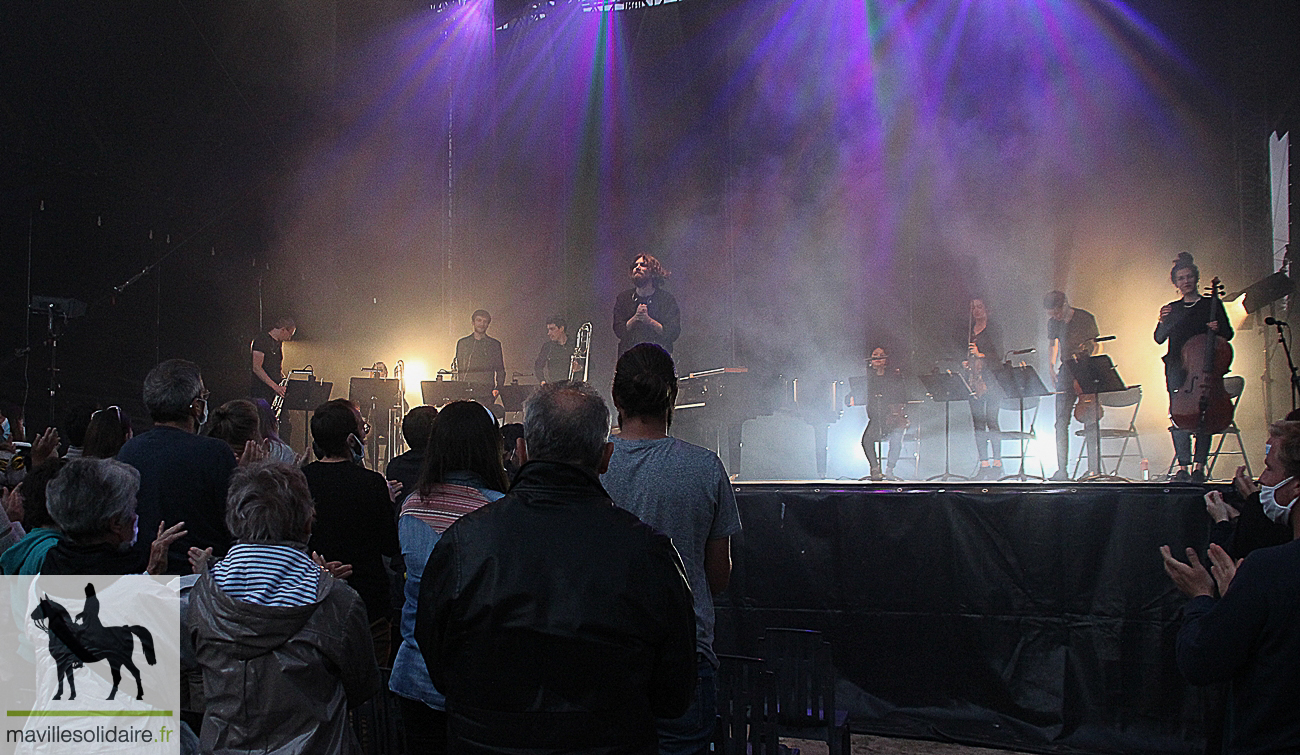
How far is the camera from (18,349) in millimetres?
6297

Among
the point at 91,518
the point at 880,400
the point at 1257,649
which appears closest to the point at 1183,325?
the point at 880,400

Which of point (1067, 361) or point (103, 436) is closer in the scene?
point (103, 436)

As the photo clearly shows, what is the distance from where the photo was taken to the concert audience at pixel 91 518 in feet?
6.93

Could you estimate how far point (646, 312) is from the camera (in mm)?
7074

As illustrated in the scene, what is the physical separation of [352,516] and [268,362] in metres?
6.56

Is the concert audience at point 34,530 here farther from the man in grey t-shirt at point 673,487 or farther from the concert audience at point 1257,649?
the concert audience at point 1257,649

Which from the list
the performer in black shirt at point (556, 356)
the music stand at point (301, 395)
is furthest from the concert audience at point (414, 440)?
the performer in black shirt at point (556, 356)

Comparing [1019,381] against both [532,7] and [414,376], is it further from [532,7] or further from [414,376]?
[532,7]

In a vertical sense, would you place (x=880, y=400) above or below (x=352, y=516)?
above

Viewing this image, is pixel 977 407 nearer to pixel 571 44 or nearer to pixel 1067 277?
pixel 1067 277

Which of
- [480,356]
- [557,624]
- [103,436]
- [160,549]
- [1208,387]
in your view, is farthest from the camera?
[480,356]

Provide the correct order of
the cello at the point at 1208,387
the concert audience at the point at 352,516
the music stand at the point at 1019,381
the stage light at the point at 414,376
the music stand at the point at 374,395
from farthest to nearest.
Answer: the stage light at the point at 414,376 → the music stand at the point at 374,395 → the music stand at the point at 1019,381 → the cello at the point at 1208,387 → the concert audience at the point at 352,516

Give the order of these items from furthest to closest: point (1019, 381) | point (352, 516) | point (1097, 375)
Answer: point (1019, 381)
point (1097, 375)
point (352, 516)

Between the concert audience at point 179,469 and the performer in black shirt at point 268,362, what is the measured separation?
5897mm
